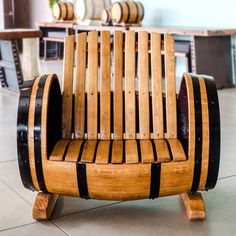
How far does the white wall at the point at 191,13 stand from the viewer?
237 inches

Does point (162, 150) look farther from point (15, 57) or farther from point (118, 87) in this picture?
point (15, 57)

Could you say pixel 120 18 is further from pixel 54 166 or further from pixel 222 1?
pixel 54 166

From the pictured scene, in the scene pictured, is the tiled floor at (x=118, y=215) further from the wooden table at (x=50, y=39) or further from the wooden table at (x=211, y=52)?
the wooden table at (x=50, y=39)

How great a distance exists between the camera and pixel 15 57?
547 cm

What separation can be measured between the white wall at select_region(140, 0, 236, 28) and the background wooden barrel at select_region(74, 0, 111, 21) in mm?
697

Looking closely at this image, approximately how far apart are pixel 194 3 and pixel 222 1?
21.1 inches

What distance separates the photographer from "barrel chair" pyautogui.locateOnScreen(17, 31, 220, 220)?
6.68 feet

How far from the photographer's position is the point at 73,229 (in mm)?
2070

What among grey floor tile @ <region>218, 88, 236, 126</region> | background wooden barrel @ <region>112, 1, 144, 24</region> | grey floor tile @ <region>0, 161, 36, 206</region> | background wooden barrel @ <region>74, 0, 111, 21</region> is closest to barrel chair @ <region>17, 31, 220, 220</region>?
grey floor tile @ <region>0, 161, 36, 206</region>

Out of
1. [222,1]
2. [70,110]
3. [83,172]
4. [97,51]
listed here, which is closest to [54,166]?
[83,172]

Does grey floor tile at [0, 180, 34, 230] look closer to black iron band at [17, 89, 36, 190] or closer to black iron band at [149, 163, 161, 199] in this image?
black iron band at [17, 89, 36, 190]

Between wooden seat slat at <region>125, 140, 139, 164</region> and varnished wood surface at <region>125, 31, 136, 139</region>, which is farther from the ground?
varnished wood surface at <region>125, 31, 136, 139</region>

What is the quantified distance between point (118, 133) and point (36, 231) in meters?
0.65

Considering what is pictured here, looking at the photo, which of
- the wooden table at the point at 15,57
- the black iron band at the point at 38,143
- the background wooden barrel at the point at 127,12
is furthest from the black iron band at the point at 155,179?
the background wooden barrel at the point at 127,12
